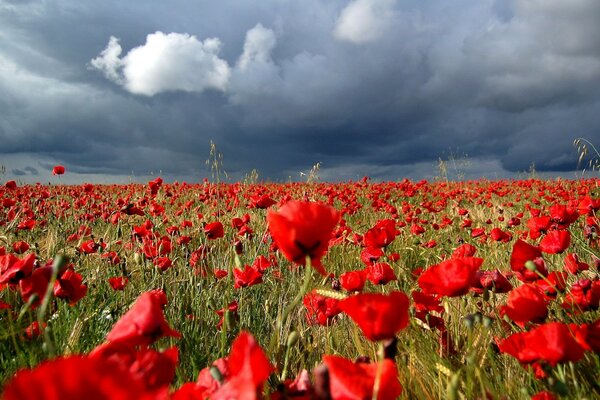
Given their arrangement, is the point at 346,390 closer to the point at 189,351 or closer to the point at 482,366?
the point at 482,366

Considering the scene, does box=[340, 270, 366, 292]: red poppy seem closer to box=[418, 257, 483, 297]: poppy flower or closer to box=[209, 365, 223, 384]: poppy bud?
box=[418, 257, 483, 297]: poppy flower

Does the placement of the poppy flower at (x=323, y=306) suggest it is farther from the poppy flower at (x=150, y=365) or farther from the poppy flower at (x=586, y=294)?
the poppy flower at (x=150, y=365)

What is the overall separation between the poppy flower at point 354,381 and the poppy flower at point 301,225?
0.87 ft

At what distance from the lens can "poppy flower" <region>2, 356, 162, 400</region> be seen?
0.40 meters

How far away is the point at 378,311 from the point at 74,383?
569 mm

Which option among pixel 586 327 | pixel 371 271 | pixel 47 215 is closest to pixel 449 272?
pixel 586 327

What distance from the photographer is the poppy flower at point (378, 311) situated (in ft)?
2.78

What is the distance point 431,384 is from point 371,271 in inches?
22.7

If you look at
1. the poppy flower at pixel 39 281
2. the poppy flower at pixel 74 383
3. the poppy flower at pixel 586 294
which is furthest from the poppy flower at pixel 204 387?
the poppy flower at pixel 586 294

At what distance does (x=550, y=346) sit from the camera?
1.05 m

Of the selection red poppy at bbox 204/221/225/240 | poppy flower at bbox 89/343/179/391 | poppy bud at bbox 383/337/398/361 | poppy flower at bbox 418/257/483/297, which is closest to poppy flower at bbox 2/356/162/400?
poppy flower at bbox 89/343/179/391

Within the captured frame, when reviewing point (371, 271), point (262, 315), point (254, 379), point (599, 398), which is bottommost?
point (262, 315)

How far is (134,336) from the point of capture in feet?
2.79

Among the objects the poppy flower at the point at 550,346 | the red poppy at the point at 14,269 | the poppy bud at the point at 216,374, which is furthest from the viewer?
the red poppy at the point at 14,269
